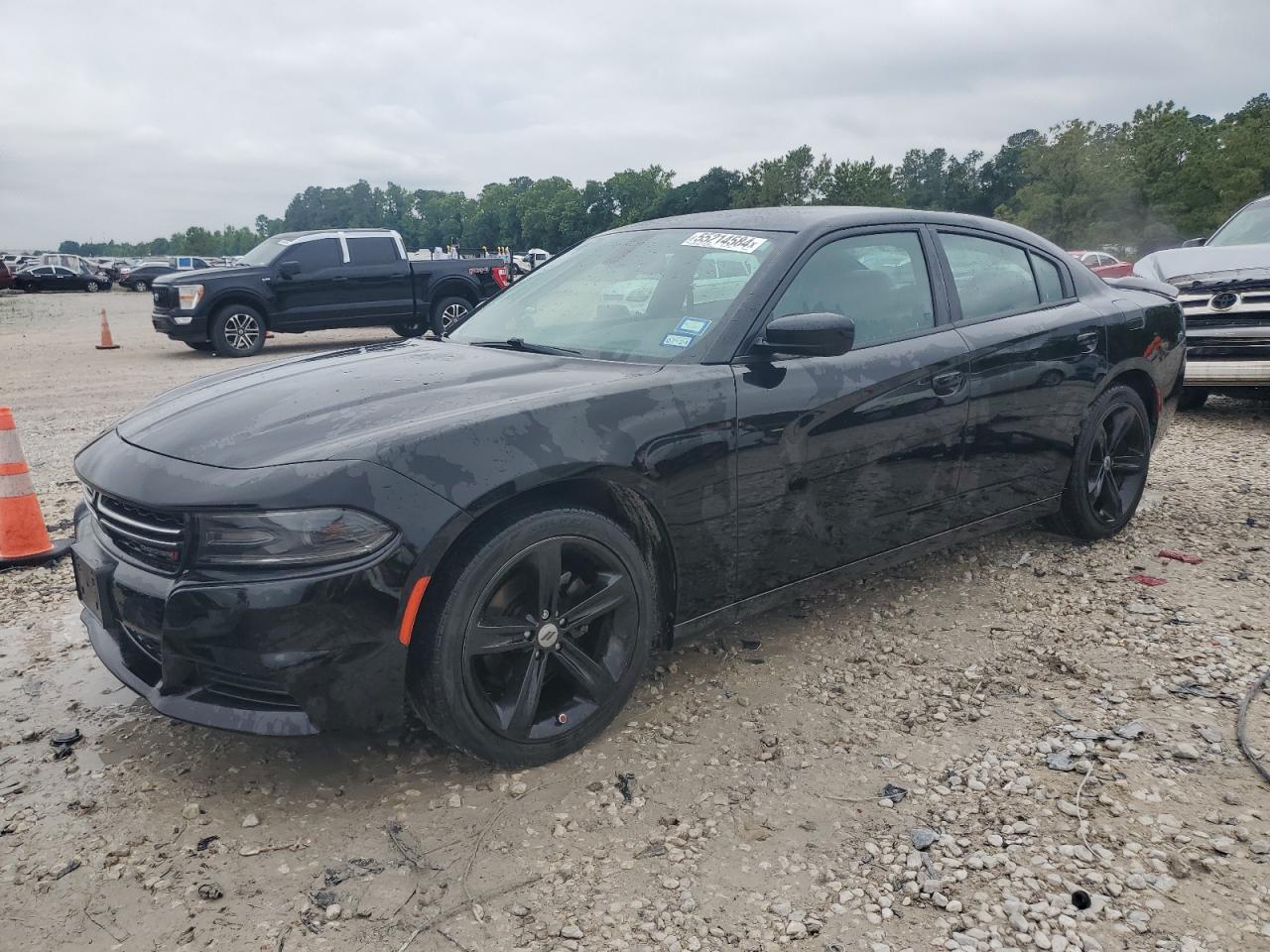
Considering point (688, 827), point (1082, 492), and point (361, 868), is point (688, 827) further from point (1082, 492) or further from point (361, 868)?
point (1082, 492)

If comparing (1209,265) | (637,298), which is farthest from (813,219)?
(1209,265)

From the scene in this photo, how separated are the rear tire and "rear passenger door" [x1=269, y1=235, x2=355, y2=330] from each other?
10595 millimetres

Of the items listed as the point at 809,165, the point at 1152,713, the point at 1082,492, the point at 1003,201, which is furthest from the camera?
the point at 1003,201

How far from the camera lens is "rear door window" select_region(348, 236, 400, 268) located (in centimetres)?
1394

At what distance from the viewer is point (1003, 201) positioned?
98.9 metres

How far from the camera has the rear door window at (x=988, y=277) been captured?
3.93m

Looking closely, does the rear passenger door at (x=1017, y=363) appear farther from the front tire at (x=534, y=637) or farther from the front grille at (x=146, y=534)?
the front grille at (x=146, y=534)

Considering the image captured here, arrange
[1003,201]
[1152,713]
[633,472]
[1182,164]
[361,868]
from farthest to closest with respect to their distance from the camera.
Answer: [1003,201]
[1182,164]
[1152,713]
[633,472]
[361,868]

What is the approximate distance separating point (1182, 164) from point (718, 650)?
184 ft

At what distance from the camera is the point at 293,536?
2.36 m

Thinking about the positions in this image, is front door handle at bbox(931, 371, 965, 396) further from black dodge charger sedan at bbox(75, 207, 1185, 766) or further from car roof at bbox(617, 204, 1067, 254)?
car roof at bbox(617, 204, 1067, 254)

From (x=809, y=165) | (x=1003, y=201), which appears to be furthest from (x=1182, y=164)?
(x=1003, y=201)

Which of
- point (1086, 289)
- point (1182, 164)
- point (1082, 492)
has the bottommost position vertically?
point (1082, 492)

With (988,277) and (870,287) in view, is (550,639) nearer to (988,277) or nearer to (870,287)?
(870,287)
